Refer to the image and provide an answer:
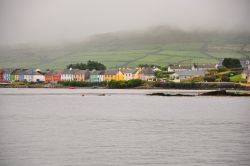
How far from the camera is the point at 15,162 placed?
1047cm

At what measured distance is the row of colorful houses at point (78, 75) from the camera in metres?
74.9

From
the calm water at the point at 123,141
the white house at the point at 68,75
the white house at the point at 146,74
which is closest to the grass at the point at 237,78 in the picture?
the white house at the point at 146,74

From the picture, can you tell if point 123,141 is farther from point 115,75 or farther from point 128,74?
point 128,74

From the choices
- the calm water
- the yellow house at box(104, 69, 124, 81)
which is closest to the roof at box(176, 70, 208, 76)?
the yellow house at box(104, 69, 124, 81)

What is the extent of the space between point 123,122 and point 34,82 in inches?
2447

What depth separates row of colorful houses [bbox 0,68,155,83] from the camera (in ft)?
246

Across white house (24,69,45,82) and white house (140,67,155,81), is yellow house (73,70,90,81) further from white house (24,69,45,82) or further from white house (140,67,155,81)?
white house (140,67,155,81)

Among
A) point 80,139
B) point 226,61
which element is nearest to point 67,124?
point 80,139

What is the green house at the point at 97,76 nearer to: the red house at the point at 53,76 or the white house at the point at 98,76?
the white house at the point at 98,76

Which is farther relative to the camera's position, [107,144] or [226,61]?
[226,61]

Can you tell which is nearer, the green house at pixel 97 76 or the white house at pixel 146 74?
the white house at pixel 146 74

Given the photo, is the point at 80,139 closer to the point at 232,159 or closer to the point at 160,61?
the point at 232,159

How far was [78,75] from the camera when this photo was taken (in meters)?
79.3

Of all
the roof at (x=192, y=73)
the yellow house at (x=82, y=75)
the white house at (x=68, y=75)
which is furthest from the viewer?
the white house at (x=68, y=75)
